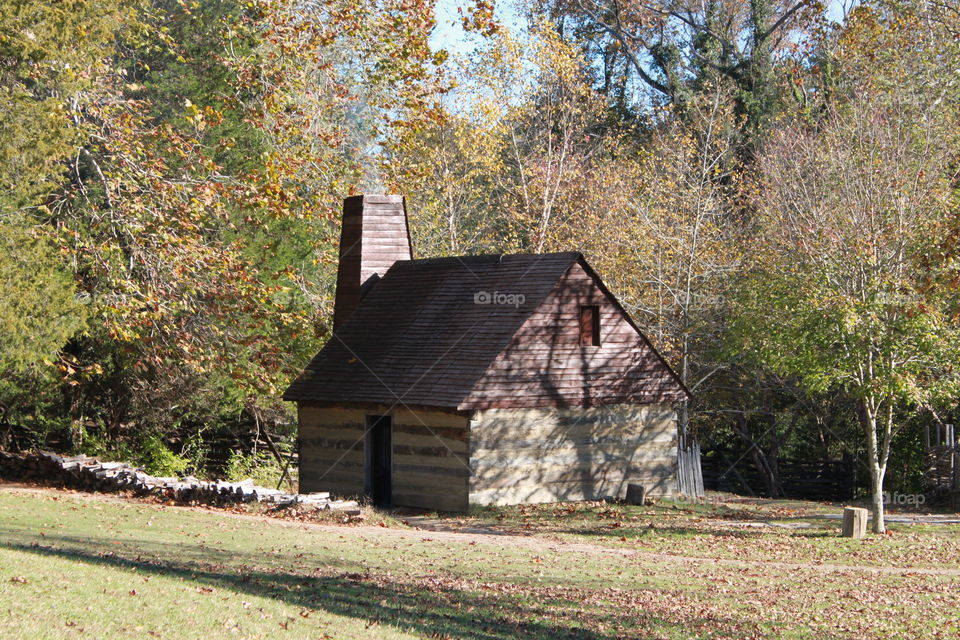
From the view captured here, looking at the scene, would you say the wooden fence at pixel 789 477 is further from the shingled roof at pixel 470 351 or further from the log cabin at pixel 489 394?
the shingled roof at pixel 470 351

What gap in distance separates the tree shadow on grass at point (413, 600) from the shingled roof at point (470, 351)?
9426 mm

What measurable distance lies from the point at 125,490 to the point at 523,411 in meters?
9.41

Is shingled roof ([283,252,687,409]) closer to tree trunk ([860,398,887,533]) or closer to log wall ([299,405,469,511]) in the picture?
log wall ([299,405,469,511])

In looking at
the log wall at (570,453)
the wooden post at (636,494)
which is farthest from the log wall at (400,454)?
the wooden post at (636,494)

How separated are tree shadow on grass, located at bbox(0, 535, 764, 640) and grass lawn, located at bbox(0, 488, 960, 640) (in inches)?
1.4

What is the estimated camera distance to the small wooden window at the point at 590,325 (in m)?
25.0

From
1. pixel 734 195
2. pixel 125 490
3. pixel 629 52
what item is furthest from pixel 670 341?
pixel 629 52

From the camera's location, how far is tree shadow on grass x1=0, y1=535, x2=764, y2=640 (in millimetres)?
10727

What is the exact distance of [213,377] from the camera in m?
28.8

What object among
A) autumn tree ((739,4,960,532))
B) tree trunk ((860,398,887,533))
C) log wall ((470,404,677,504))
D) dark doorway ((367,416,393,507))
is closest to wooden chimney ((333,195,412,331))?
dark doorway ((367,416,393,507))

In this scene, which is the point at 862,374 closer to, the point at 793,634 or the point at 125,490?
the point at 793,634

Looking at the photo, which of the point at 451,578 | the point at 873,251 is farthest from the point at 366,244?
the point at 451,578

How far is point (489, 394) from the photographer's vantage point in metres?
22.9

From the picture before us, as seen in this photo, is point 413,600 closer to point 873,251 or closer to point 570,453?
point 570,453
